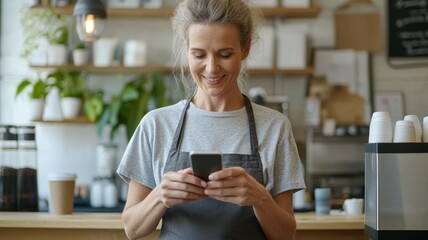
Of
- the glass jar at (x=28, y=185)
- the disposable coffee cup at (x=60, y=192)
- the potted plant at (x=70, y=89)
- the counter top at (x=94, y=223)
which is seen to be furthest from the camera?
the potted plant at (x=70, y=89)

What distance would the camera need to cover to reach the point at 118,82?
519 cm

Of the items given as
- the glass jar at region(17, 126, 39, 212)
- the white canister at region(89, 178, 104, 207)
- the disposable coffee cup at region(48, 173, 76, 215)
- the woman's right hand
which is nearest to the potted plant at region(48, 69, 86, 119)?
the white canister at region(89, 178, 104, 207)

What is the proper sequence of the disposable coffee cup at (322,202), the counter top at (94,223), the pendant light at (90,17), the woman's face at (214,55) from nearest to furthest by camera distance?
the woman's face at (214,55) → the counter top at (94,223) → the disposable coffee cup at (322,202) → the pendant light at (90,17)

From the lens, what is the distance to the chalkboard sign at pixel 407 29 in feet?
17.1

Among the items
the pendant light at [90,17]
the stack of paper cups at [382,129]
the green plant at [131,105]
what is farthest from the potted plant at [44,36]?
the stack of paper cups at [382,129]

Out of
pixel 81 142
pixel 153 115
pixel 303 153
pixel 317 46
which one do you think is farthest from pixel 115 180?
pixel 153 115

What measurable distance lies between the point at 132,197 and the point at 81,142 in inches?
136

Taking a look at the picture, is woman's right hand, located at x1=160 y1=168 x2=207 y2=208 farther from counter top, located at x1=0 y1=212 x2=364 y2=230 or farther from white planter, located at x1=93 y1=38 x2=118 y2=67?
white planter, located at x1=93 y1=38 x2=118 y2=67

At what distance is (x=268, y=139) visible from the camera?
5.98 ft

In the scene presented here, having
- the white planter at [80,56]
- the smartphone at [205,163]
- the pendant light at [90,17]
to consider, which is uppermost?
the pendant light at [90,17]

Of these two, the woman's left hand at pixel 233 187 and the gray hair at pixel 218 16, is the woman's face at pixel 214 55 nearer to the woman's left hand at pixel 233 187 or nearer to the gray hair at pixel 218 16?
the gray hair at pixel 218 16

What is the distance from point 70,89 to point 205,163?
3502 mm

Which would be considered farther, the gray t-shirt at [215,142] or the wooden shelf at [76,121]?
the wooden shelf at [76,121]

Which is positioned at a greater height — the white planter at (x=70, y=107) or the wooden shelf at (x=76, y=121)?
the white planter at (x=70, y=107)
